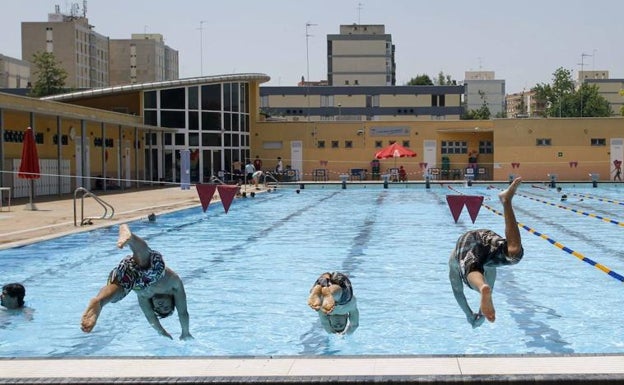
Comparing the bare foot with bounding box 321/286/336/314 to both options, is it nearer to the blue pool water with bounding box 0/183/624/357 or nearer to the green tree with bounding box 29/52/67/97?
the blue pool water with bounding box 0/183/624/357

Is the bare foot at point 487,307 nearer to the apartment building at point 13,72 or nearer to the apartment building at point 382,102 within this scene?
A: the apartment building at point 382,102

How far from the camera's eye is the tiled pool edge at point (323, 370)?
453cm

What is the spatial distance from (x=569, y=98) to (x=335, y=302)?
104414mm

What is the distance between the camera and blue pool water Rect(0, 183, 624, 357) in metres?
7.29

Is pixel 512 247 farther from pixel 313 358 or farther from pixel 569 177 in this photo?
pixel 569 177

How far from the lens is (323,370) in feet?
15.6

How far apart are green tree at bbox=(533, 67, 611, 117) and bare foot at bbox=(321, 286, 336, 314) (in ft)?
316

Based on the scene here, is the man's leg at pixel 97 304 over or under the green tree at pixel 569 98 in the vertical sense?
under

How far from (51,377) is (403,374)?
6.71 feet

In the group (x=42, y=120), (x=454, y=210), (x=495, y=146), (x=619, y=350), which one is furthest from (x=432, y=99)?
(x=619, y=350)

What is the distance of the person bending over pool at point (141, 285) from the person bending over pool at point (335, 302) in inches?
42.0

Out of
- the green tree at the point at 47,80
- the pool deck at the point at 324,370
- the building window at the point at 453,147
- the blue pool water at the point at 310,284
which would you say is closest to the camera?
the pool deck at the point at 324,370

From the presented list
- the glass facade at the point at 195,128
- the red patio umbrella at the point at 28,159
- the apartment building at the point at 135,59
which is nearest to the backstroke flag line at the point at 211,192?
the red patio umbrella at the point at 28,159

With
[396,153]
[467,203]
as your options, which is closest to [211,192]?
[467,203]
